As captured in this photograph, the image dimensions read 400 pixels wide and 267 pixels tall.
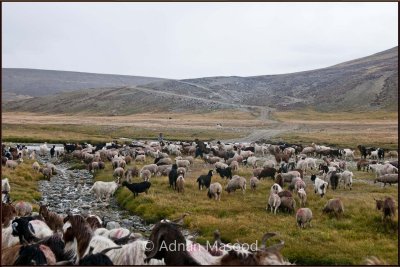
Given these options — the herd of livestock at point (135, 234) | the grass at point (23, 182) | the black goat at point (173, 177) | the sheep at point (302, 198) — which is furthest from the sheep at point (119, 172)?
the sheep at point (302, 198)

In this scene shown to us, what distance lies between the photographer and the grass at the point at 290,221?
38.5 feet

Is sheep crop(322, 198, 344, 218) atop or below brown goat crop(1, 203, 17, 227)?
below

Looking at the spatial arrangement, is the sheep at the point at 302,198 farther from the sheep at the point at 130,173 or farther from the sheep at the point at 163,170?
the sheep at the point at 130,173

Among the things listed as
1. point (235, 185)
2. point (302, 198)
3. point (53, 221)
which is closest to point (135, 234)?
point (53, 221)

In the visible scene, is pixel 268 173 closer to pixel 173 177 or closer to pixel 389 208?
pixel 173 177

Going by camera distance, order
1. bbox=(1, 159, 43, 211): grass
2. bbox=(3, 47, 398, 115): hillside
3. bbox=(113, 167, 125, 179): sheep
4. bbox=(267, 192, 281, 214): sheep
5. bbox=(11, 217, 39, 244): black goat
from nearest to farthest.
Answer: bbox=(11, 217, 39, 244): black goat, bbox=(267, 192, 281, 214): sheep, bbox=(1, 159, 43, 211): grass, bbox=(113, 167, 125, 179): sheep, bbox=(3, 47, 398, 115): hillside

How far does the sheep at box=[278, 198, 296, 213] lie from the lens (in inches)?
635

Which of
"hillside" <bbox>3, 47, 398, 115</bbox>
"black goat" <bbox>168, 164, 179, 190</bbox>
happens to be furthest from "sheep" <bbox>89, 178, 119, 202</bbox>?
"hillside" <bbox>3, 47, 398, 115</bbox>

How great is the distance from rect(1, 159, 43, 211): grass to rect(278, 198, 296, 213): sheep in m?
10.0

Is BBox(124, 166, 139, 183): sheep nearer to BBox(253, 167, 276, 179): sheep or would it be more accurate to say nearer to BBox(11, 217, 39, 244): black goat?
BBox(253, 167, 276, 179): sheep

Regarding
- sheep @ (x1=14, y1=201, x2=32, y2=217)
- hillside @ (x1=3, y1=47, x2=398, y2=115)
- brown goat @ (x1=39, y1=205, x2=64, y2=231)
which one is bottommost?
sheep @ (x1=14, y1=201, x2=32, y2=217)

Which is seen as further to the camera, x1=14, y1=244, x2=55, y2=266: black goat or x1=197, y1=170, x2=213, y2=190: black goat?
x1=197, y1=170, x2=213, y2=190: black goat

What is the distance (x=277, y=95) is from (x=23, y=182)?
516 feet

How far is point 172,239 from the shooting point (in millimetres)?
6742
